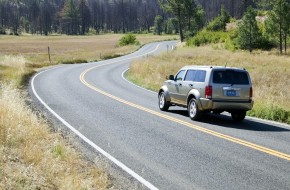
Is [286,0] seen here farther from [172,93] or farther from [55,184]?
[55,184]

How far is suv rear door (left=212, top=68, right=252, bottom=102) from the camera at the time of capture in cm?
1326

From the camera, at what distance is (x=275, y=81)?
2969cm

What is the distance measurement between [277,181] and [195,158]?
2026 mm

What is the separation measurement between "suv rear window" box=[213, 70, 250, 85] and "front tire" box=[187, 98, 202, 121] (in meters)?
1.09

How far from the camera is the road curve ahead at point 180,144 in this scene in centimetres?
730

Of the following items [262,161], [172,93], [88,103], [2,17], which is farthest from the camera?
[2,17]

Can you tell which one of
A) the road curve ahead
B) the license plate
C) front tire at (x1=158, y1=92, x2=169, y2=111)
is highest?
the license plate

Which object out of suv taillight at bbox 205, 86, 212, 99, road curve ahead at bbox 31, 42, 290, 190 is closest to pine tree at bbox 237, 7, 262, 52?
road curve ahead at bbox 31, 42, 290, 190

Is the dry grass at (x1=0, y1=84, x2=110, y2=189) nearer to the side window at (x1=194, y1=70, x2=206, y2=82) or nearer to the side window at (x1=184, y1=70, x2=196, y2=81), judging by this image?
the side window at (x1=194, y1=70, x2=206, y2=82)

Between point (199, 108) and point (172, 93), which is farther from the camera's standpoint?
point (172, 93)

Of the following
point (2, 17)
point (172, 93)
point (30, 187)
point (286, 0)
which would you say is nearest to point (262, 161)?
point (30, 187)

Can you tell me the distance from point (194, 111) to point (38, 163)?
23.8 feet

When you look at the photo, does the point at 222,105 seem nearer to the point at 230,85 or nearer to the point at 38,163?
the point at 230,85

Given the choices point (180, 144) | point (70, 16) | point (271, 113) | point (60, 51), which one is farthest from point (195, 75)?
point (70, 16)
